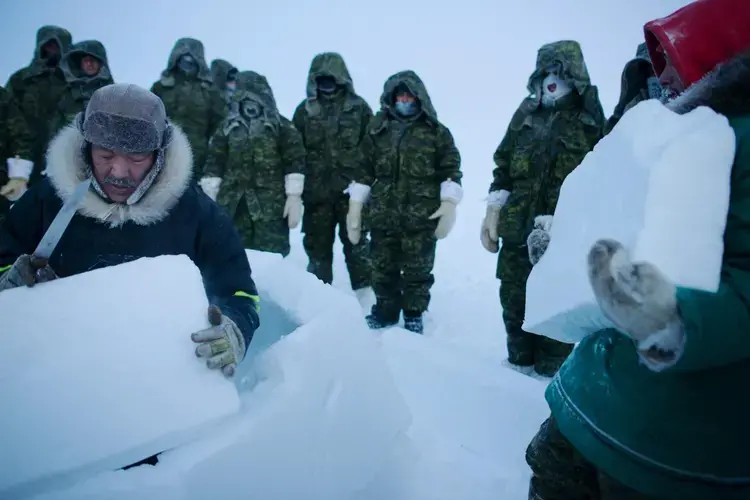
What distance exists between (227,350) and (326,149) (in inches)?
155

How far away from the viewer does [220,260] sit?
1.81 metres

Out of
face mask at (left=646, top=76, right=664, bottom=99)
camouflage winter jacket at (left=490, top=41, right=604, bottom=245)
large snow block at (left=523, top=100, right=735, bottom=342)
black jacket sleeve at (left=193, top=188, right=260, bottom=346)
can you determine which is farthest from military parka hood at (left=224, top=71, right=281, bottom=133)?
large snow block at (left=523, top=100, right=735, bottom=342)

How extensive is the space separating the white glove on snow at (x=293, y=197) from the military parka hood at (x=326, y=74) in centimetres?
82

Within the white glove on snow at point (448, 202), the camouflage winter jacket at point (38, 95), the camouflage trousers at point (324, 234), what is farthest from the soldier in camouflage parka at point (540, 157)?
the camouflage winter jacket at point (38, 95)

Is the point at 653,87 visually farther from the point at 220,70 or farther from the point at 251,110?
the point at 220,70

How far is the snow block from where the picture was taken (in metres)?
1.12

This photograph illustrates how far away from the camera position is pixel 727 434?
86 centimetres

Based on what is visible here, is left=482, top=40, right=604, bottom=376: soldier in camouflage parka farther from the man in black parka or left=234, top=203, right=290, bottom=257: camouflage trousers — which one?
left=234, top=203, right=290, bottom=257: camouflage trousers

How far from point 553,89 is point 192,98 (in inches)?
168

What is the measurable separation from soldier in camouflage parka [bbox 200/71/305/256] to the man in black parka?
2966mm

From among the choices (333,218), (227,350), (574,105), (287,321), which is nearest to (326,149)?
(333,218)

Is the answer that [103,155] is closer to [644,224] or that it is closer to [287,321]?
[287,321]

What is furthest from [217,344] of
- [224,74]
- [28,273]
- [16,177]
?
[224,74]

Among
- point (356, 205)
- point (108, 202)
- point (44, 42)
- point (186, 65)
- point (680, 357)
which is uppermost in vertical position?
point (44, 42)
